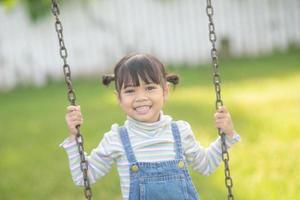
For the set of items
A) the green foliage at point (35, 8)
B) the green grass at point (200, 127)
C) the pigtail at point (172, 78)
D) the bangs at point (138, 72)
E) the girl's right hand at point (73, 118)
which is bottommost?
the green grass at point (200, 127)

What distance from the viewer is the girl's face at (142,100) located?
3.09 meters

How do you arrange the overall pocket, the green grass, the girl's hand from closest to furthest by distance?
the overall pocket → the girl's hand → the green grass

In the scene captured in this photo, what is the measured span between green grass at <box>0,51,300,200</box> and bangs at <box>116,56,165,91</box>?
1.59m

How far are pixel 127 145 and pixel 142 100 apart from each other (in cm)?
22

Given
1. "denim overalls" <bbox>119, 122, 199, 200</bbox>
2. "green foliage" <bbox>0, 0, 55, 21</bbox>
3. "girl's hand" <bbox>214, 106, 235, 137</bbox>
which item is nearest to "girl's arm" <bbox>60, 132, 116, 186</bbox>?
"denim overalls" <bbox>119, 122, 199, 200</bbox>

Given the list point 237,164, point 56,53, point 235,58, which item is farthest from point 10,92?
point 237,164

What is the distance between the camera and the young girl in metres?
3.05

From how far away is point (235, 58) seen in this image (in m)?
12.9

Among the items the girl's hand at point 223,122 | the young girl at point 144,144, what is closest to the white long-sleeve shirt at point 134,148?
the young girl at point 144,144

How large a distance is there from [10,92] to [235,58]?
429cm

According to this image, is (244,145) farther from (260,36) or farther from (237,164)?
→ (260,36)

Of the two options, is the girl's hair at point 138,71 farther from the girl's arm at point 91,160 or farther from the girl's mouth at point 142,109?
the girl's arm at point 91,160

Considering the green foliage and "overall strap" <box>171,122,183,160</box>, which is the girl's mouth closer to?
"overall strap" <box>171,122,183,160</box>

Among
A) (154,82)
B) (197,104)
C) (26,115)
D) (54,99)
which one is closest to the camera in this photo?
(154,82)
